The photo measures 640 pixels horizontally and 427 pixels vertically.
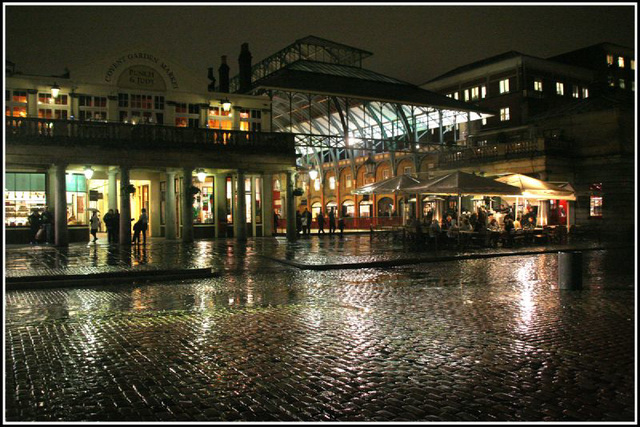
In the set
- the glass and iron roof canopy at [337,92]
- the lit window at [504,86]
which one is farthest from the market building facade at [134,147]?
the lit window at [504,86]

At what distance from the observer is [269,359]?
6355 millimetres

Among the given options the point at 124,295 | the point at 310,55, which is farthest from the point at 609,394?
the point at 310,55

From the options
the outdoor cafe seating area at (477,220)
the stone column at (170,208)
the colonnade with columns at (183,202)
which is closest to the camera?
the outdoor cafe seating area at (477,220)

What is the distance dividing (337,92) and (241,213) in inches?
372

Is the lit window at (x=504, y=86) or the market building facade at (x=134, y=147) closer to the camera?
the market building facade at (x=134, y=147)

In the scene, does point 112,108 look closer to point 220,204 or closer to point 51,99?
point 51,99

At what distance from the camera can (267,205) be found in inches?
1367

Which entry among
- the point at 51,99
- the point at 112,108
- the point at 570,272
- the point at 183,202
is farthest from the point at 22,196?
the point at 570,272

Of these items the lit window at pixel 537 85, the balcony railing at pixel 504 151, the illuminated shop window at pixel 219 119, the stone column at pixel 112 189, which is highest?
the lit window at pixel 537 85

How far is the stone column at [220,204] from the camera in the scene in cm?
3303

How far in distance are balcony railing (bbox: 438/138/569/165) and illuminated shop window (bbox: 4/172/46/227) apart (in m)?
27.5

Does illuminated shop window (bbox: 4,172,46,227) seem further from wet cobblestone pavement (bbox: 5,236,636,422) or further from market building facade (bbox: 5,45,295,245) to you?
wet cobblestone pavement (bbox: 5,236,636,422)

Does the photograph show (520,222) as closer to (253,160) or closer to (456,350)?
(253,160)

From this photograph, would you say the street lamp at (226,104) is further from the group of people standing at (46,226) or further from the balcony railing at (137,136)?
the group of people standing at (46,226)
